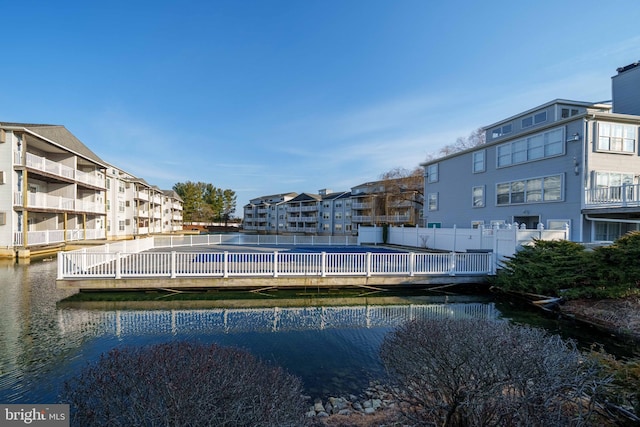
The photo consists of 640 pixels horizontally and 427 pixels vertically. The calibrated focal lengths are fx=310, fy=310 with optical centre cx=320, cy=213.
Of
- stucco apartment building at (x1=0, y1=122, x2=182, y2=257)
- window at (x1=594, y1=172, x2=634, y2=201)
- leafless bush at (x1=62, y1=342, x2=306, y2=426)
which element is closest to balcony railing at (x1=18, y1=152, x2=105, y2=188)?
stucco apartment building at (x1=0, y1=122, x2=182, y2=257)

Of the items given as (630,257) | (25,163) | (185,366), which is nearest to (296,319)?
(185,366)

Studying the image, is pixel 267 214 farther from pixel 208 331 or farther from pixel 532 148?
pixel 208 331

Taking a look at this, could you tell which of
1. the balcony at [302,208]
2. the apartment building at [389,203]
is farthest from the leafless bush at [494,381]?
the balcony at [302,208]

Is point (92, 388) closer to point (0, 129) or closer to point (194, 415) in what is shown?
point (194, 415)

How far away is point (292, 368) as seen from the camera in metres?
5.87

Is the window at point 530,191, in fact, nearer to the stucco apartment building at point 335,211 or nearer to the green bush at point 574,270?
the green bush at point 574,270

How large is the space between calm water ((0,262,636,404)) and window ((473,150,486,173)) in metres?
12.9

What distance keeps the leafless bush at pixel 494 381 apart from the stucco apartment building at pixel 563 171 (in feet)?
40.6

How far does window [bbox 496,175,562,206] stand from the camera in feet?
55.3

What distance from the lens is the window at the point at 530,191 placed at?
16.9 m

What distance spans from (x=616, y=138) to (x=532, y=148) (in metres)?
3.59

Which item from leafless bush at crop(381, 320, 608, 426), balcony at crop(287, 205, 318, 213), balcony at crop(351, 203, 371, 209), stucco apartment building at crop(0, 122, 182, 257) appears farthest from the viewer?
balcony at crop(287, 205, 318, 213)

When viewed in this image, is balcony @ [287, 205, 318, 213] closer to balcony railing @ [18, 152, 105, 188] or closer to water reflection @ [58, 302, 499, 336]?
balcony railing @ [18, 152, 105, 188]

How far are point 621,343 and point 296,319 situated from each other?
26.4 feet
